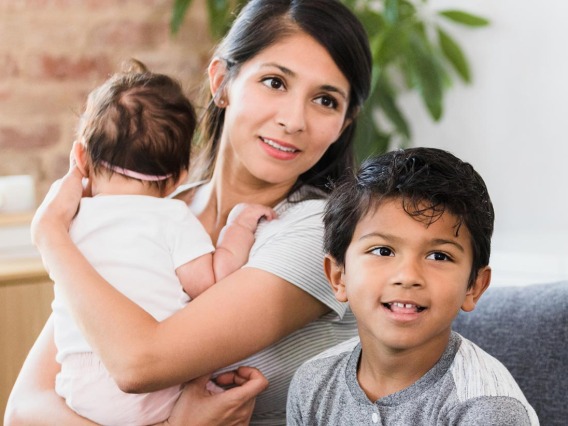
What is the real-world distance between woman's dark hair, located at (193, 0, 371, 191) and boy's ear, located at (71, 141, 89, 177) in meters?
0.35

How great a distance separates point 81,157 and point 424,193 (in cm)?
67

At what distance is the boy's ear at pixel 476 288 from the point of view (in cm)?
146

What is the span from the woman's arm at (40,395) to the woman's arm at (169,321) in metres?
0.19

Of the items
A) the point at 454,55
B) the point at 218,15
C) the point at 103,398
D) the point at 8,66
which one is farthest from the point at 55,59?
the point at 103,398

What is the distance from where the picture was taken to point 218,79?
197cm

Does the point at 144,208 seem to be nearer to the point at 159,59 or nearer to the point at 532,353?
the point at 532,353

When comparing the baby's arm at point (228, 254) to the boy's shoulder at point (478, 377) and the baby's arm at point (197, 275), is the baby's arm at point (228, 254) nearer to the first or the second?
the baby's arm at point (197, 275)

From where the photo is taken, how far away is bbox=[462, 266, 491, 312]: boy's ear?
146 cm

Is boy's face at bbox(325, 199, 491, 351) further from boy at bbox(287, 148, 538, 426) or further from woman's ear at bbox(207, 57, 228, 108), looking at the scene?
woman's ear at bbox(207, 57, 228, 108)

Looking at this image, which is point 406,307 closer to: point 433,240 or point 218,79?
point 433,240

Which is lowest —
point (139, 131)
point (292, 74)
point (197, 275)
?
point (197, 275)

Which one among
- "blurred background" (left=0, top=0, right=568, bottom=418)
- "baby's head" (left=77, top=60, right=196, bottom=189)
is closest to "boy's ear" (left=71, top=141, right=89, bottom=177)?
"baby's head" (left=77, top=60, right=196, bottom=189)

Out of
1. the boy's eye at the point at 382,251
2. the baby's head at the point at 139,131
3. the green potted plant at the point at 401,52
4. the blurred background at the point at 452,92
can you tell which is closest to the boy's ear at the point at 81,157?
the baby's head at the point at 139,131

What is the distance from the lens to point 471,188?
1.42 meters
